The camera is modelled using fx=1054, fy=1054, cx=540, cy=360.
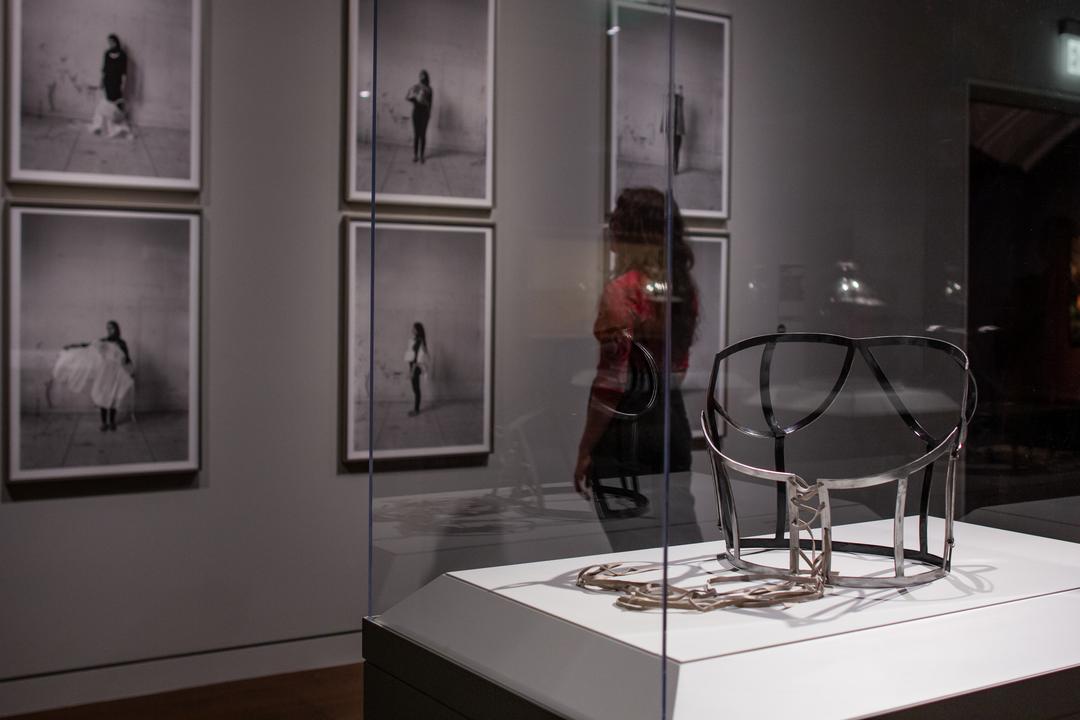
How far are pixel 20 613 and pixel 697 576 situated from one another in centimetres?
241

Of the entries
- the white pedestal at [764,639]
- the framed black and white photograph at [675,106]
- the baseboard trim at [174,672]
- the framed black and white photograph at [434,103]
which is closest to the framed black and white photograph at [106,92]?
the baseboard trim at [174,672]

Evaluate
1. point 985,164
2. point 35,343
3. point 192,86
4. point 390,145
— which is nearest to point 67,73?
point 192,86

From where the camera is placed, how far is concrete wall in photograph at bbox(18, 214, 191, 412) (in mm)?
2988

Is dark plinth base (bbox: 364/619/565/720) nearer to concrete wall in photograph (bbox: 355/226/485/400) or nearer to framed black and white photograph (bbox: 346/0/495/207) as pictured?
concrete wall in photograph (bbox: 355/226/485/400)

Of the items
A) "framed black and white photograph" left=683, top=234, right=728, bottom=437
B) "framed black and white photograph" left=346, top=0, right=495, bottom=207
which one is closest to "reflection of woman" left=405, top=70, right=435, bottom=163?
"framed black and white photograph" left=346, top=0, right=495, bottom=207

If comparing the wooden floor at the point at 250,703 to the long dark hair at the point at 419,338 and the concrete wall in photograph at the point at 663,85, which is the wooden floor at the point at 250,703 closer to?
the long dark hair at the point at 419,338

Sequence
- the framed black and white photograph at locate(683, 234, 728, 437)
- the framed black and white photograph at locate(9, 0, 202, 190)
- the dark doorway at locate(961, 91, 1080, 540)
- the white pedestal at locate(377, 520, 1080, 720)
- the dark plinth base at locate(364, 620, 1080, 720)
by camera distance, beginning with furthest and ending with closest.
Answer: the framed black and white photograph at locate(9, 0, 202, 190) → the dark doorway at locate(961, 91, 1080, 540) → the framed black and white photograph at locate(683, 234, 728, 437) → the dark plinth base at locate(364, 620, 1080, 720) → the white pedestal at locate(377, 520, 1080, 720)

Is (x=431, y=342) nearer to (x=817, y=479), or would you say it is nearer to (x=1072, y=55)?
(x=817, y=479)

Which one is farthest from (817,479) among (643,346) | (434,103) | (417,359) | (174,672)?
(174,672)

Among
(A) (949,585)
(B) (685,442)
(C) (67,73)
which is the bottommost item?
(A) (949,585)

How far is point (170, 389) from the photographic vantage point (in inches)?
124

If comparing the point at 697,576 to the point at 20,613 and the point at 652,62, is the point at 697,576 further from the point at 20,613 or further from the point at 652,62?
the point at 20,613

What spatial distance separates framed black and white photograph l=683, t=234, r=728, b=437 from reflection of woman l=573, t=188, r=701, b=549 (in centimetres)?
1

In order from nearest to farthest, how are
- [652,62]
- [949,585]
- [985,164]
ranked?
[652,62] < [949,585] < [985,164]
